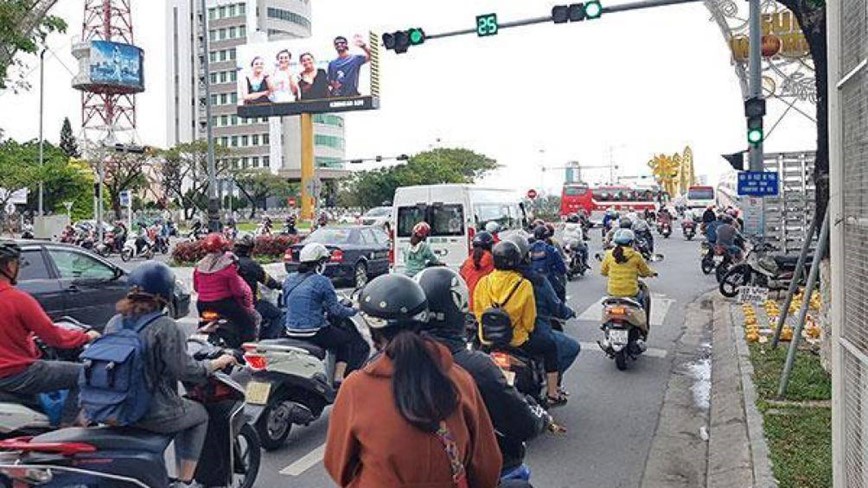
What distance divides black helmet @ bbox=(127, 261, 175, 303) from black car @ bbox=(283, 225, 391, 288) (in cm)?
1272

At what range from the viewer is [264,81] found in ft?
164

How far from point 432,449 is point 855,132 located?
8.97 feet

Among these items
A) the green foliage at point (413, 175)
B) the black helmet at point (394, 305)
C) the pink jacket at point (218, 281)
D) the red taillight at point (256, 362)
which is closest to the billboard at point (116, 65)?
the green foliage at point (413, 175)

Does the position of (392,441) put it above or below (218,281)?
below

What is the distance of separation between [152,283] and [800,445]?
462 cm

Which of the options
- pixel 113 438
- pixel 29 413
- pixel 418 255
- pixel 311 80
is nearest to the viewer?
pixel 113 438

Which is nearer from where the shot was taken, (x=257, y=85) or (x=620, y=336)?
(x=620, y=336)

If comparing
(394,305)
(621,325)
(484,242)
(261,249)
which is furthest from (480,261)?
(261,249)

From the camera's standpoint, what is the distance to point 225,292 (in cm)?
763

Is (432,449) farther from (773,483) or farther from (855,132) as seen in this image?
(773,483)

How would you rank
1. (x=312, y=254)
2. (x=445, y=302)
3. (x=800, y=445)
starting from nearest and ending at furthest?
(x=445, y=302) < (x=800, y=445) < (x=312, y=254)

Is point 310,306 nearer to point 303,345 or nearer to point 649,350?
point 303,345

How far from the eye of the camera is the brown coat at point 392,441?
2359mm

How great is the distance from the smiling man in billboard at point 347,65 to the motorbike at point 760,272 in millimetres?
34440
